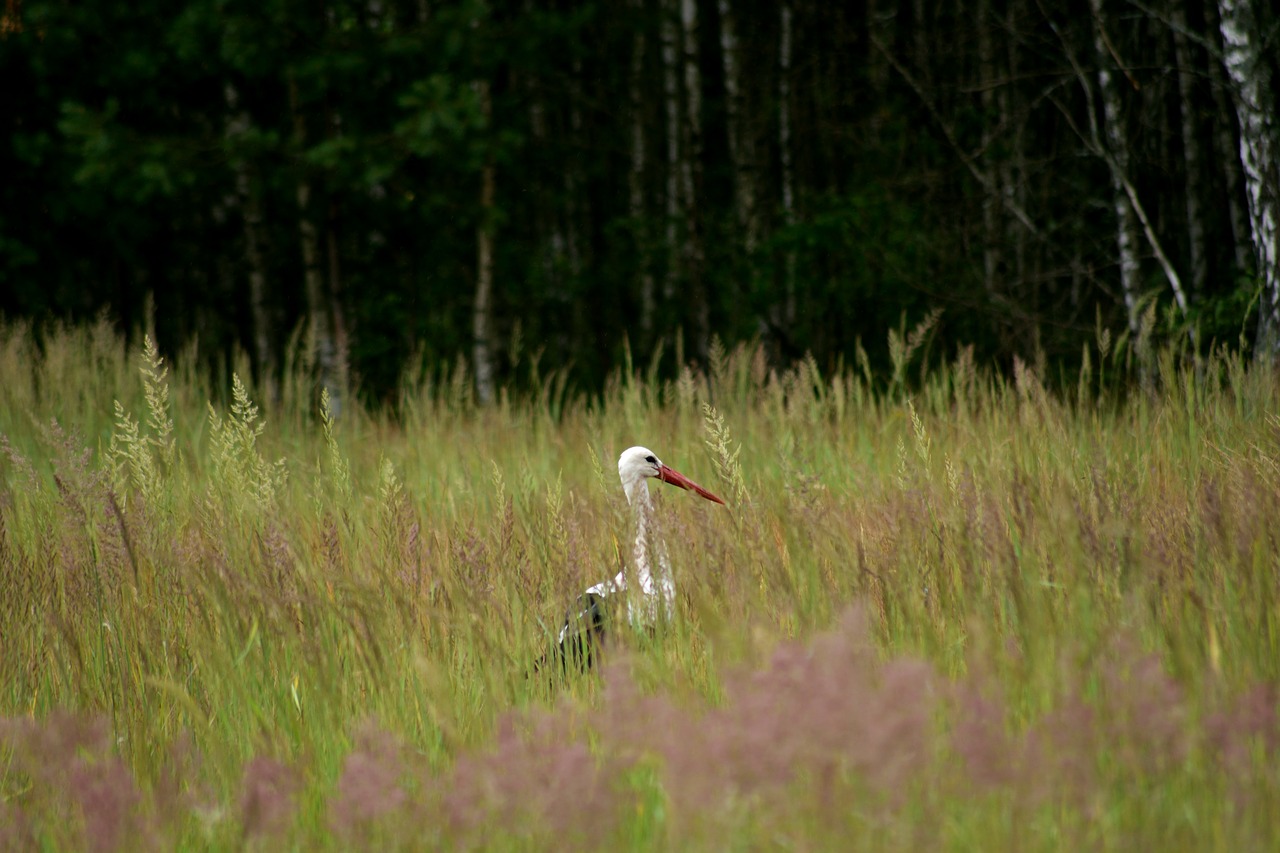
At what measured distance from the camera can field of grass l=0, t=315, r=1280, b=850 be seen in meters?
1.63

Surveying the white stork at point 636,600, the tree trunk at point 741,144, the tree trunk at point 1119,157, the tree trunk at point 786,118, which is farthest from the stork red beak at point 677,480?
the tree trunk at point 786,118

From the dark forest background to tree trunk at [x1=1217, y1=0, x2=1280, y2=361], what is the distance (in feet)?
0.06

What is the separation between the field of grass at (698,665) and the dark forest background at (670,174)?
10.1 feet

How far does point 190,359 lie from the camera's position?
7.09 m

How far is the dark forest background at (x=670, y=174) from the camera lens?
818 cm

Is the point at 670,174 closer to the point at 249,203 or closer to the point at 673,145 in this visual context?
the point at 673,145

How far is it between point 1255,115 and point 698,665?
187 inches

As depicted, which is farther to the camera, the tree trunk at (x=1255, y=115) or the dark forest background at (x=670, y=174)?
the dark forest background at (x=670, y=174)

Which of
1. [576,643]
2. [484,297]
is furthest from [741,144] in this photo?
[576,643]

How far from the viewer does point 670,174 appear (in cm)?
1378

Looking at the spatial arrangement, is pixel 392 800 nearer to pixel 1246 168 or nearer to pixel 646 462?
pixel 646 462

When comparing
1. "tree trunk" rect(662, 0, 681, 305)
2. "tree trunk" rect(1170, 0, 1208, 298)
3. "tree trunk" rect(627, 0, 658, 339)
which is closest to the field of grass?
"tree trunk" rect(1170, 0, 1208, 298)

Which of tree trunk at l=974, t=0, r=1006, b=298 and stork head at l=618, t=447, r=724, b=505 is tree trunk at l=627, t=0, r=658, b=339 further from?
stork head at l=618, t=447, r=724, b=505

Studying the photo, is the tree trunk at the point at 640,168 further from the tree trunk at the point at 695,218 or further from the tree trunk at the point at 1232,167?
the tree trunk at the point at 1232,167
